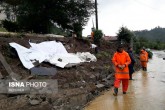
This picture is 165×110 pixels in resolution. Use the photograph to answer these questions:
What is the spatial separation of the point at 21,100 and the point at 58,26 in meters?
19.3

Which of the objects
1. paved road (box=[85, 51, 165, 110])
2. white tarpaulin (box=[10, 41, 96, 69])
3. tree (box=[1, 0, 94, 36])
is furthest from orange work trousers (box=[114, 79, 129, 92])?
tree (box=[1, 0, 94, 36])

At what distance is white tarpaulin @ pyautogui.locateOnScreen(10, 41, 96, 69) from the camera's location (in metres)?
14.3

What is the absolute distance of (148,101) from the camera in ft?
36.2

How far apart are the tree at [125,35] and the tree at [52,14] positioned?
6.96 meters

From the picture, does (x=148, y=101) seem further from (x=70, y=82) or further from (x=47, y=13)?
(x=47, y=13)

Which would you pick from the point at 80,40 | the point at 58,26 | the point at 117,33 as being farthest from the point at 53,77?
the point at 117,33

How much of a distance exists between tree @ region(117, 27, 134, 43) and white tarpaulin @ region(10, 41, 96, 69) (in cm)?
1678

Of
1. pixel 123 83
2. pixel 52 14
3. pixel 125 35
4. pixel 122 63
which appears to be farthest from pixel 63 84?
pixel 125 35

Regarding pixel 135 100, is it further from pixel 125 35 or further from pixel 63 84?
pixel 125 35

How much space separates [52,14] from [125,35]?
11.0 metres

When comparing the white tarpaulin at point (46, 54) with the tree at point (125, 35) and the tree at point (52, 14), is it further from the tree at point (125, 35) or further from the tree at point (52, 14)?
the tree at point (125, 35)

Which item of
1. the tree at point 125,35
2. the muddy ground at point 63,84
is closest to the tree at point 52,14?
the tree at point 125,35

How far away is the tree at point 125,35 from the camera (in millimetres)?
35125

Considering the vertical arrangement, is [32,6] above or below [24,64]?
above
